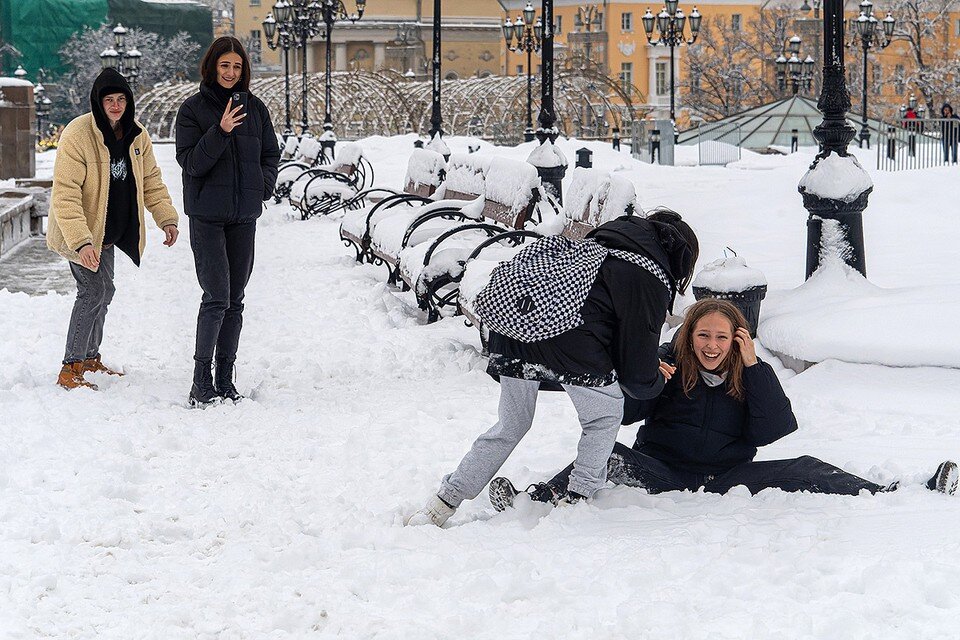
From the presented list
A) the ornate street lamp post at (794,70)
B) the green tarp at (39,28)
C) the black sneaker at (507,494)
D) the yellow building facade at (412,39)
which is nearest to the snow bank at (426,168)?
the black sneaker at (507,494)

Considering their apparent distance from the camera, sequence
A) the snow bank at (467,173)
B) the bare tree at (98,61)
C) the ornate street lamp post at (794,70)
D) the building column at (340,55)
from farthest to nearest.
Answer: the building column at (340,55), the bare tree at (98,61), the ornate street lamp post at (794,70), the snow bank at (467,173)

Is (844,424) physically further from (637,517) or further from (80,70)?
(80,70)

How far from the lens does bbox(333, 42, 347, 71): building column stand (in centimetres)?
8325

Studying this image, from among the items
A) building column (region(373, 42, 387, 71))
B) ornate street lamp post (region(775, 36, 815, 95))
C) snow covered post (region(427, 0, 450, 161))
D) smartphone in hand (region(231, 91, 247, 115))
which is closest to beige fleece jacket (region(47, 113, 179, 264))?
smartphone in hand (region(231, 91, 247, 115))

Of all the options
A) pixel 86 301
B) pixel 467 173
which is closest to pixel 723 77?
pixel 467 173

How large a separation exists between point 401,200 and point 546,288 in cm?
780

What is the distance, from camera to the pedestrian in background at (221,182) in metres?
6.56

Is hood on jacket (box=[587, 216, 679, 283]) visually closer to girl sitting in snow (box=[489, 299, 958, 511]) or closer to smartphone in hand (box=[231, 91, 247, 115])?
girl sitting in snow (box=[489, 299, 958, 511])

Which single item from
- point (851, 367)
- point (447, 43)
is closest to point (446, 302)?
point (851, 367)

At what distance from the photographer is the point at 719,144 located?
118ft

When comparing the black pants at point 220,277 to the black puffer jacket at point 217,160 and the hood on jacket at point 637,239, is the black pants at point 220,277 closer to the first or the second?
the black puffer jacket at point 217,160

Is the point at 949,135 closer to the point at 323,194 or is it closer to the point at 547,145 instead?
the point at 323,194

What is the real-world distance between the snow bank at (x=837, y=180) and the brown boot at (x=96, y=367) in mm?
4035

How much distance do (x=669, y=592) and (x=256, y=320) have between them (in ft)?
19.8
